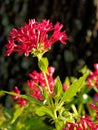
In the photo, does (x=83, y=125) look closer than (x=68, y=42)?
Yes

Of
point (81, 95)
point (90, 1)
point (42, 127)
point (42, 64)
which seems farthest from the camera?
point (90, 1)

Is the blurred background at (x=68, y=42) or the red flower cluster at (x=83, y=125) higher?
the blurred background at (x=68, y=42)

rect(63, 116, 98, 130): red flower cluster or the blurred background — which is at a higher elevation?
the blurred background

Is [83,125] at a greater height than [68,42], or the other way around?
[68,42]

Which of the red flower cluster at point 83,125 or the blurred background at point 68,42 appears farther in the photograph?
the blurred background at point 68,42

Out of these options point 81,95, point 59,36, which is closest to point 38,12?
point 81,95

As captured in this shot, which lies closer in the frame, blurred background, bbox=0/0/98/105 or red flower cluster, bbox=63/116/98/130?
red flower cluster, bbox=63/116/98/130

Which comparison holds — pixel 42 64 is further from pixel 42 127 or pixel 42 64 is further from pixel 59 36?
pixel 42 127

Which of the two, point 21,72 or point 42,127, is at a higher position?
point 21,72
